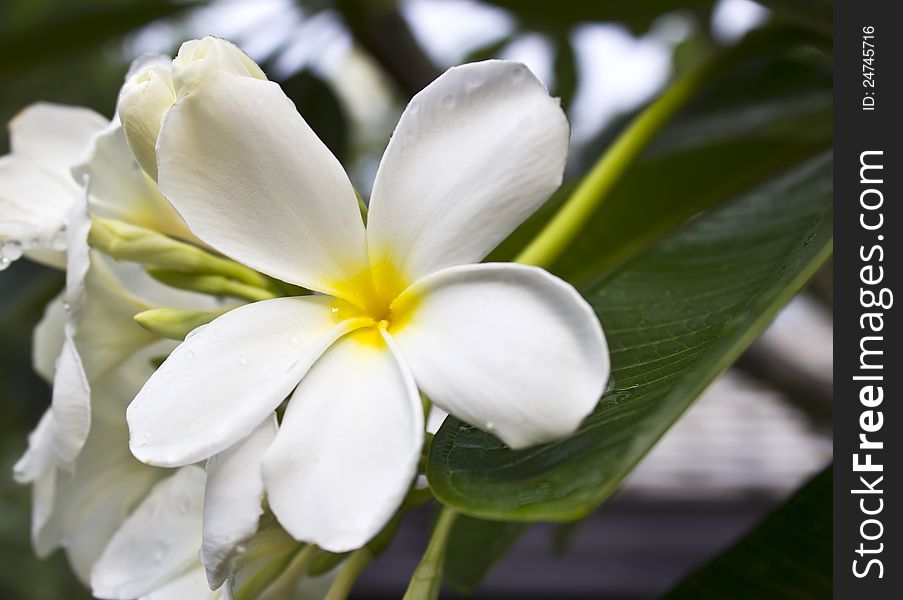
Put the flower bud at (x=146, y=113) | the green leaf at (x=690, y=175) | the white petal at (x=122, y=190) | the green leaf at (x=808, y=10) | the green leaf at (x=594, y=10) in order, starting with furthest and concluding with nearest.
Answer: the green leaf at (x=594, y=10), the green leaf at (x=690, y=175), the green leaf at (x=808, y=10), the white petal at (x=122, y=190), the flower bud at (x=146, y=113)

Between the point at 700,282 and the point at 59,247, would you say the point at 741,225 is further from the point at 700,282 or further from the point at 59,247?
the point at 59,247

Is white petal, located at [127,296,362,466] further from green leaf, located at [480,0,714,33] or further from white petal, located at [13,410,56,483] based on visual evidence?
green leaf, located at [480,0,714,33]

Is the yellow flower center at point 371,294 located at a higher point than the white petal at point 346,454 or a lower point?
higher

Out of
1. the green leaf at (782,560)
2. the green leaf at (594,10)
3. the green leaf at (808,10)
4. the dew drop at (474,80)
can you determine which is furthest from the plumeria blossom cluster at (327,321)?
the green leaf at (594,10)

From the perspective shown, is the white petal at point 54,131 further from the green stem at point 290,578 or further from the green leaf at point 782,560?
the green leaf at point 782,560

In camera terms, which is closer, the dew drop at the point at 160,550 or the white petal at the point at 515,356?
the white petal at the point at 515,356

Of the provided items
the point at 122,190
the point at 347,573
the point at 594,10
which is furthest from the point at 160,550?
the point at 594,10

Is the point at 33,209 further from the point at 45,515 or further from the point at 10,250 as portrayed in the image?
the point at 45,515
